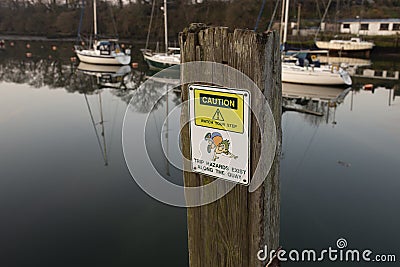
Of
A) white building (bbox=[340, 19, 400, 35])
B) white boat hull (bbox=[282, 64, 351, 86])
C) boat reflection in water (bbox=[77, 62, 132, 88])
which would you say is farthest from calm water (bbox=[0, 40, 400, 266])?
Answer: white building (bbox=[340, 19, 400, 35])

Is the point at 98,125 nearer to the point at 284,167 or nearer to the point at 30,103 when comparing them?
the point at 30,103

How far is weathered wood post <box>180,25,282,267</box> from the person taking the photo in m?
0.85

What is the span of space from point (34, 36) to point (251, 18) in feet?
76.7

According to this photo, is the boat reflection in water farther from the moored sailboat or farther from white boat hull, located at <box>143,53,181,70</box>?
white boat hull, located at <box>143,53,181,70</box>

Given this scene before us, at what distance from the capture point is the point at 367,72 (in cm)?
1511

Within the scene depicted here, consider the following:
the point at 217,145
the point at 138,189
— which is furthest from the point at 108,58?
the point at 217,145

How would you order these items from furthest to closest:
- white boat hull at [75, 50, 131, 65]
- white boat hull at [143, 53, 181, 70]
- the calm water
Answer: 1. white boat hull at [75, 50, 131, 65]
2. white boat hull at [143, 53, 181, 70]
3. the calm water

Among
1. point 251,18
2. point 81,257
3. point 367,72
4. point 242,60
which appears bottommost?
point 81,257

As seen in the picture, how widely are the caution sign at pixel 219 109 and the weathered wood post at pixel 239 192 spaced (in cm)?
4

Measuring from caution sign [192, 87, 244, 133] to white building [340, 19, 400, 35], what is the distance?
1074 inches

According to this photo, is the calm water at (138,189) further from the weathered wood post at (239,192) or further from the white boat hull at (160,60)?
the white boat hull at (160,60)

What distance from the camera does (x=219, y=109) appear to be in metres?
0.91

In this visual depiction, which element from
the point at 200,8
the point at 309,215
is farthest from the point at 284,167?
the point at 200,8

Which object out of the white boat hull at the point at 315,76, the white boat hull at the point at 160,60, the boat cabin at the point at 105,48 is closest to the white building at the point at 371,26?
the white boat hull at the point at 315,76
